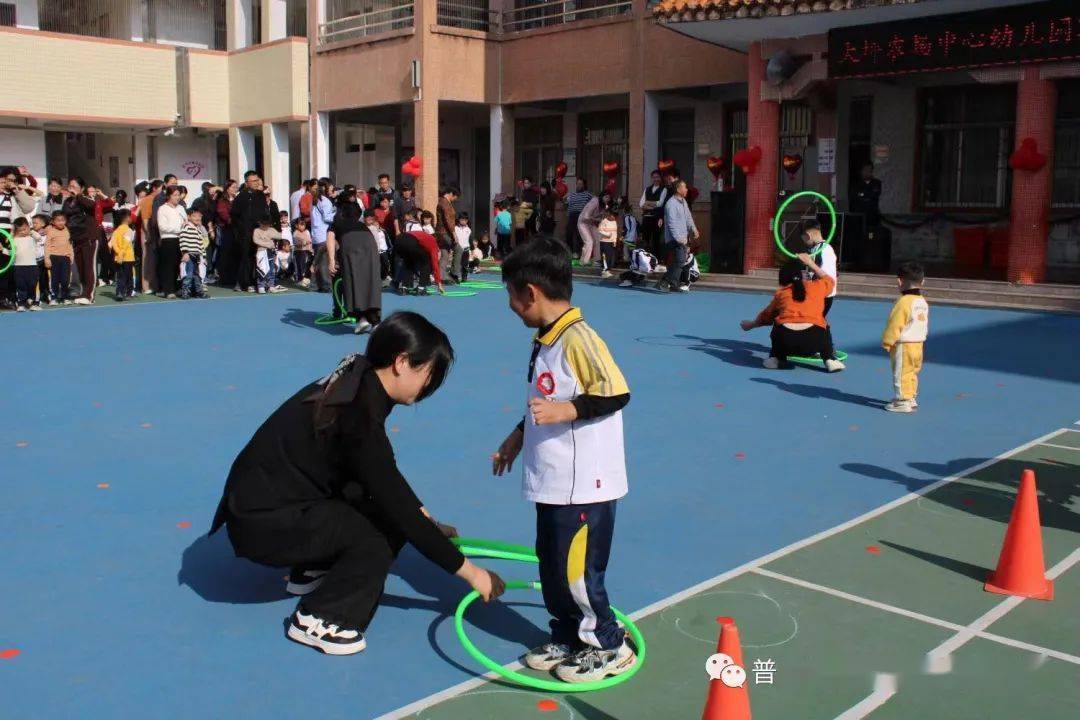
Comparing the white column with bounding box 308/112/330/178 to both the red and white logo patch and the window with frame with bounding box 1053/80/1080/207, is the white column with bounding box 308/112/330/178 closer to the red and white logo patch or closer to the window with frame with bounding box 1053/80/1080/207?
the window with frame with bounding box 1053/80/1080/207

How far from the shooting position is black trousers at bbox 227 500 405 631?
3786mm

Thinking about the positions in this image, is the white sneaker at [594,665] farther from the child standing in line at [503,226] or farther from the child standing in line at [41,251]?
the child standing in line at [503,226]

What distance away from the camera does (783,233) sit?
19.5m

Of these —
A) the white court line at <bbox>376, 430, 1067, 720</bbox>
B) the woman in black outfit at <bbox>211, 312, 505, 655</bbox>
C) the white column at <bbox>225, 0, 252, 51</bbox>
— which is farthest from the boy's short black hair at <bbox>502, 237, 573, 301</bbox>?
the white column at <bbox>225, 0, 252, 51</bbox>

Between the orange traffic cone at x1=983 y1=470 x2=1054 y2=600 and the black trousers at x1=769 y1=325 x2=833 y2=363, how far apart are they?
529 cm

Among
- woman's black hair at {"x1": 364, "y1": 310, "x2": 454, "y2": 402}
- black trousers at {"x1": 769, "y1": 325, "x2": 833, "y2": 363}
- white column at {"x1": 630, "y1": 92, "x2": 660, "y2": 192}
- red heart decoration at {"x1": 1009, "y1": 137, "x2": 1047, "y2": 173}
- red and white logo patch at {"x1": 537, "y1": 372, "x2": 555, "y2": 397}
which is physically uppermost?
white column at {"x1": 630, "y1": 92, "x2": 660, "y2": 192}

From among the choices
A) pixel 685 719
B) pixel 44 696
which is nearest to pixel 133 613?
pixel 44 696

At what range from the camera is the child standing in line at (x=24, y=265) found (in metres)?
14.2

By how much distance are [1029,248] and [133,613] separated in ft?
47.1

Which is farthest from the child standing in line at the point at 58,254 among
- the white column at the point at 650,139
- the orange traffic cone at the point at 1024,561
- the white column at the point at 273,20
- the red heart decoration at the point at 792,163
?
the orange traffic cone at the point at 1024,561

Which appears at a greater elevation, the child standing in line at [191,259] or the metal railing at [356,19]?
the metal railing at [356,19]

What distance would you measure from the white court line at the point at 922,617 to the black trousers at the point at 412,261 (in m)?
12.2

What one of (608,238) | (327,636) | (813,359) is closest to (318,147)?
(608,238)

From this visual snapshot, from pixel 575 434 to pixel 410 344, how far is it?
0.68m
